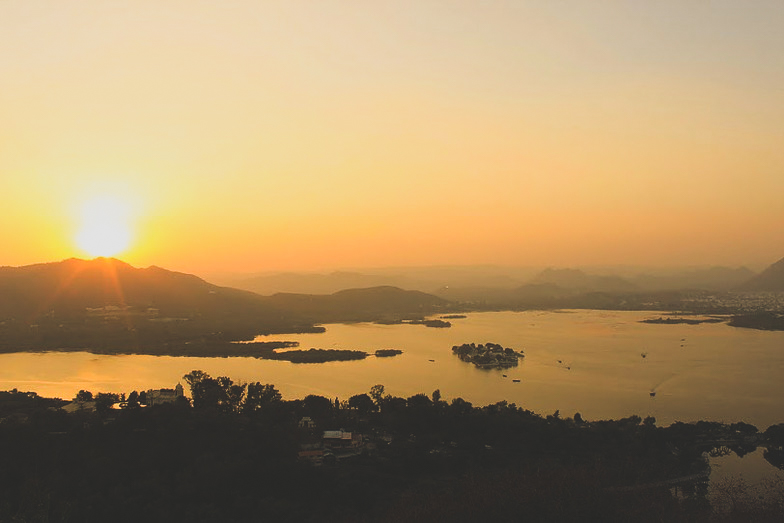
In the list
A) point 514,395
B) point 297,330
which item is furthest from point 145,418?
point 297,330

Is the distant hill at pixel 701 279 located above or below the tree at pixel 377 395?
above

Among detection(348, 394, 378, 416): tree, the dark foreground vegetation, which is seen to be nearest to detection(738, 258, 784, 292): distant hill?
the dark foreground vegetation

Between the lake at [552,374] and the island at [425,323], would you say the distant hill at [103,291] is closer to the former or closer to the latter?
the island at [425,323]

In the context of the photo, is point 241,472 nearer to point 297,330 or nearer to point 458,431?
point 458,431

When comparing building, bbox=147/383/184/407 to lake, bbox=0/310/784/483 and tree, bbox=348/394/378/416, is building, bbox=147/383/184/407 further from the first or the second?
tree, bbox=348/394/378/416

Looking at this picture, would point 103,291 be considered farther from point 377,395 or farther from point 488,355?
point 377,395

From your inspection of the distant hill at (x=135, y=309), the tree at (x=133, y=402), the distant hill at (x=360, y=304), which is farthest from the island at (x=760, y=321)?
the tree at (x=133, y=402)

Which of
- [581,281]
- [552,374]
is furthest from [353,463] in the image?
[581,281]
